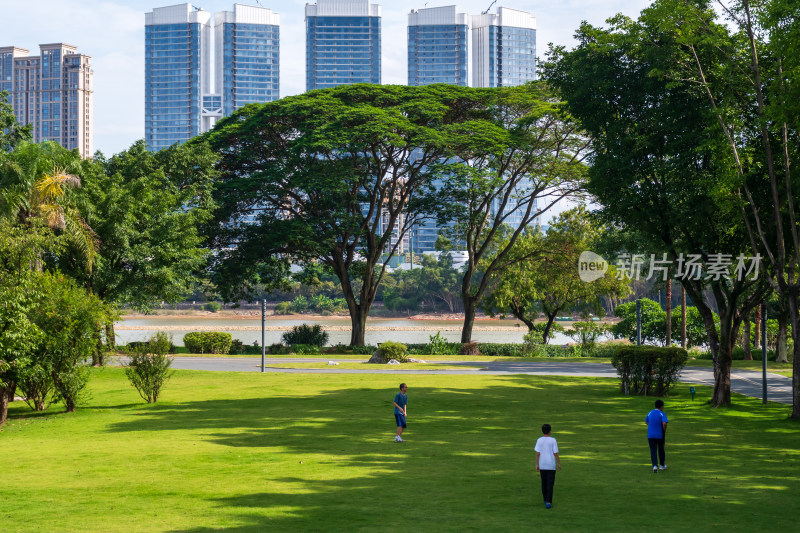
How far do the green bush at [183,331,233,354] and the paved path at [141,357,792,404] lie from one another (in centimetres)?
445

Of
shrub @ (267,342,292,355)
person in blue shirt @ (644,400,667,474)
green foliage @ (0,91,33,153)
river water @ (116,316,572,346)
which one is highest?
green foliage @ (0,91,33,153)

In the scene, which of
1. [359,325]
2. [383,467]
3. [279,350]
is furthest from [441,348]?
[383,467]

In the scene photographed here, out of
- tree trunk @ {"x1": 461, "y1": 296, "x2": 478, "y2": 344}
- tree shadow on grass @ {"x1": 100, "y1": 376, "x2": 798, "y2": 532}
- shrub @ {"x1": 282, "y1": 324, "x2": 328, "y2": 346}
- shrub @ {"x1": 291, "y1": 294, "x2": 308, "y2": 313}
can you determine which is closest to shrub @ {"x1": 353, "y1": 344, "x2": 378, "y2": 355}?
shrub @ {"x1": 282, "y1": 324, "x2": 328, "y2": 346}

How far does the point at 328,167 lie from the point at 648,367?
80.0 ft

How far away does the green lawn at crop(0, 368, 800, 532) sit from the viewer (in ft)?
36.5

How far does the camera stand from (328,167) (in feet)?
150

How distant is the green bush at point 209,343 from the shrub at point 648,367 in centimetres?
2811

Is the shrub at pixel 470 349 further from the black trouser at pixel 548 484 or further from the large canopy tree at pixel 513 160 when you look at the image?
the black trouser at pixel 548 484

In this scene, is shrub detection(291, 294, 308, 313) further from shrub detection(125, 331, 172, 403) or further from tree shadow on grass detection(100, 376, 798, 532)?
shrub detection(125, 331, 172, 403)

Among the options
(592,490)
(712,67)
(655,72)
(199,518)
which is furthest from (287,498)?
(712,67)

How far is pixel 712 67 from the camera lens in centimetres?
2384

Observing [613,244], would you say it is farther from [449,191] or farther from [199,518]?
[199,518]

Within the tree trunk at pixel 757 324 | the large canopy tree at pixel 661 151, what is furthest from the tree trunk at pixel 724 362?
the tree trunk at pixel 757 324

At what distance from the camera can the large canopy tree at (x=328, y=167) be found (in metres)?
45.0
